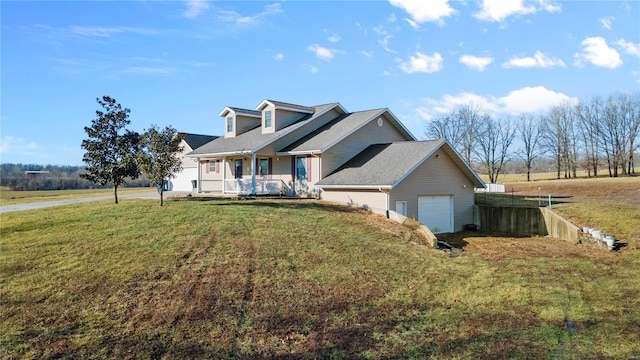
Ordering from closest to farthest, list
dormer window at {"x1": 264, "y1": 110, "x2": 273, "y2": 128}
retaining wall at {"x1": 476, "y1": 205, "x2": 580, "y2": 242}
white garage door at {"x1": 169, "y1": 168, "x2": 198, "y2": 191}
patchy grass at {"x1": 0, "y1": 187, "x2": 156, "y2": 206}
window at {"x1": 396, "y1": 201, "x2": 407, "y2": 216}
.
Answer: retaining wall at {"x1": 476, "y1": 205, "x2": 580, "y2": 242}
window at {"x1": 396, "y1": 201, "x2": 407, "y2": 216}
dormer window at {"x1": 264, "y1": 110, "x2": 273, "y2": 128}
patchy grass at {"x1": 0, "y1": 187, "x2": 156, "y2": 206}
white garage door at {"x1": 169, "y1": 168, "x2": 198, "y2": 191}

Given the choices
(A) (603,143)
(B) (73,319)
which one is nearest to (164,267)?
(B) (73,319)

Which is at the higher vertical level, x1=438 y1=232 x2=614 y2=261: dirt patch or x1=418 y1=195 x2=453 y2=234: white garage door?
x1=418 y1=195 x2=453 y2=234: white garage door

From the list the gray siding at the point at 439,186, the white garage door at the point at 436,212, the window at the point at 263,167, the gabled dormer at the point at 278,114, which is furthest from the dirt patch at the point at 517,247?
the gabled dormer at the point at 278,114

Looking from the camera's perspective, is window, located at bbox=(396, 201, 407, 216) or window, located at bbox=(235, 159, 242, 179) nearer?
window, located at bbox=(396, 201, 407, 216)

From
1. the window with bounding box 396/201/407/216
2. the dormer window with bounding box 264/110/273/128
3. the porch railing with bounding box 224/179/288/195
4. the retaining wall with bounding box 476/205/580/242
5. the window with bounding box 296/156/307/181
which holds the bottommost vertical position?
the retaining wall with bounding box 476/205/580/242

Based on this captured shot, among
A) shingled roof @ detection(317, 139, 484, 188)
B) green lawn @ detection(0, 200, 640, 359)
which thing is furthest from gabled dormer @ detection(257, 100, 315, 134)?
green lawn @ detection(0, 200, 640, 359)

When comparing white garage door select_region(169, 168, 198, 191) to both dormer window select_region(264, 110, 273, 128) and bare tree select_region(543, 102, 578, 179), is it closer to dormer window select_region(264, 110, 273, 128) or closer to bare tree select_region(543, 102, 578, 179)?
dormer window select_region(264, 110, 273, 128)

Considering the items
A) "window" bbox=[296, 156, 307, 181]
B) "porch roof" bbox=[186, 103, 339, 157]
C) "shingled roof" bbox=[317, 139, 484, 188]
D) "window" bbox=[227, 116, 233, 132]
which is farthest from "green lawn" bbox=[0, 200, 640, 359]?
"window" bbox=[227, 116, 233, 132]

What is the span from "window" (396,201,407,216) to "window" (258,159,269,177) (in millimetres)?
9547

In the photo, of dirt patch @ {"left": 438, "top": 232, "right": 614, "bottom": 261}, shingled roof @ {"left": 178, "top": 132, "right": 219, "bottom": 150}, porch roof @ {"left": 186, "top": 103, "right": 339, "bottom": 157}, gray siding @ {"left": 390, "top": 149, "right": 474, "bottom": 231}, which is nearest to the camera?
dirt patch @ {"left": 438, "top": 232, "right": 614, "bottom": 261}

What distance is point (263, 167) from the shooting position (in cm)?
2558

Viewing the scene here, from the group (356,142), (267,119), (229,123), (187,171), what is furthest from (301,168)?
(187,171)

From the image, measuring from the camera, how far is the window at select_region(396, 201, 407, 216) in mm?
19047

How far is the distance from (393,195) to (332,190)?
3.97 meters
